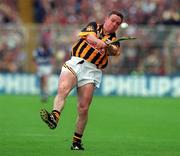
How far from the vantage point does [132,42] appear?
32.8m

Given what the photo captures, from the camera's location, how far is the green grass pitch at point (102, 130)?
12969 millimetres

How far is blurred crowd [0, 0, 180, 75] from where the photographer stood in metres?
32.3

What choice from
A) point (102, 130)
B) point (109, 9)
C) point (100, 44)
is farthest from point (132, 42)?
point (100, 44)

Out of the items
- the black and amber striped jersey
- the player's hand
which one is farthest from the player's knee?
the player's hand

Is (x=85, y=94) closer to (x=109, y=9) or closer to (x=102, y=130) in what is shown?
(x=102, y=130)

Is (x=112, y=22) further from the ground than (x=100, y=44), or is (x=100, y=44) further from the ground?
(x=112, y=22)

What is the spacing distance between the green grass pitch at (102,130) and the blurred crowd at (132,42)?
5.21 metres

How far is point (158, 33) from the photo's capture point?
106ft

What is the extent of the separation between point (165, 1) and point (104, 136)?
60.3 feet

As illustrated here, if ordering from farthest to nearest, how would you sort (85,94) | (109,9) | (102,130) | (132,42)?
(109,9) < (132,42) < (102,130) < (85,94)

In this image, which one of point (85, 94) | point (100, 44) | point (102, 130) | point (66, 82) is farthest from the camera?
point (102, 130)

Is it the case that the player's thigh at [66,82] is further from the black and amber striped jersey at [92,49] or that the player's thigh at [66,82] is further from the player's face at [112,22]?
the player's face at [112,22]

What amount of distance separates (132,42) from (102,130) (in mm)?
15821

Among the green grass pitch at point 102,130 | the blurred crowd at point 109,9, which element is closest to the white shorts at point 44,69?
the green grass pitch at point 102,130
